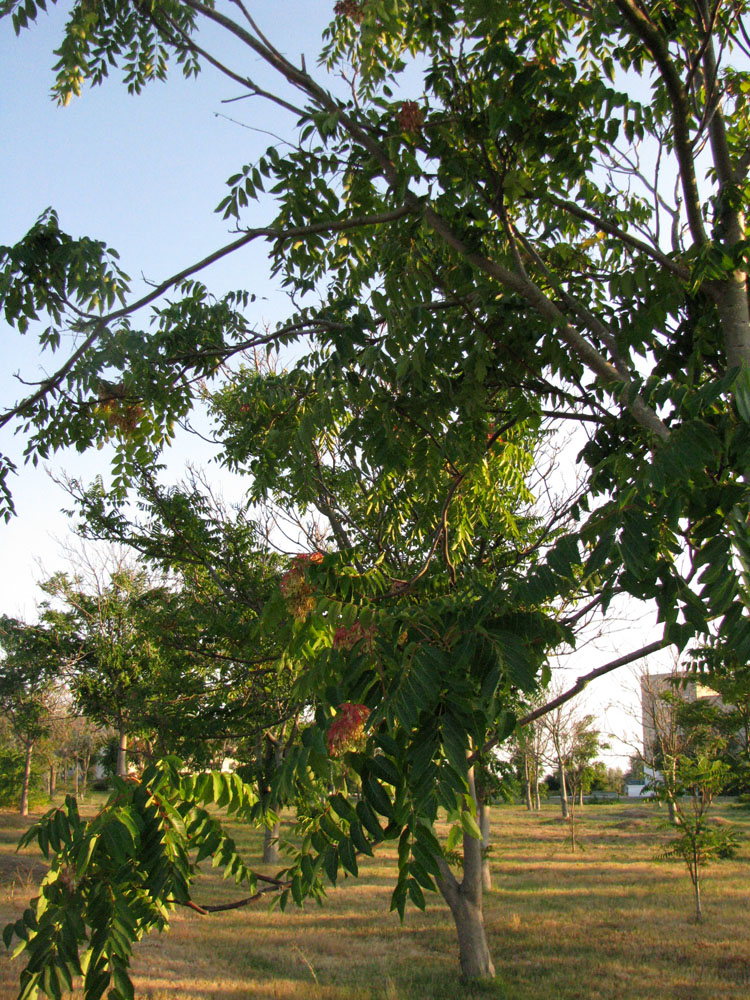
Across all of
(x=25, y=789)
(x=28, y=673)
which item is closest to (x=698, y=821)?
(x=28, y=673)

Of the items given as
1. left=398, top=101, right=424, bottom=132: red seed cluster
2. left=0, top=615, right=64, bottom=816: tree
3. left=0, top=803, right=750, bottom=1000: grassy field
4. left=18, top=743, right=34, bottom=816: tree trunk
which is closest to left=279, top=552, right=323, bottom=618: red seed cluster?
left=398, top=101, right=424, bottom=132: red seed cluster

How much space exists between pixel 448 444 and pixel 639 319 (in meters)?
1.07

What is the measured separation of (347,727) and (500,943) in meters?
11.1

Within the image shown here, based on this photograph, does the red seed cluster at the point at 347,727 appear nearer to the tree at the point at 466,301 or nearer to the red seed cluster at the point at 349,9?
the tree at the point at 466,301

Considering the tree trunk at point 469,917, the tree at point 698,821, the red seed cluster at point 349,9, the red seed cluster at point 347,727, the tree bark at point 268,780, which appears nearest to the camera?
the red seed cluster at point 347,727

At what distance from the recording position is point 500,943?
1135 cm

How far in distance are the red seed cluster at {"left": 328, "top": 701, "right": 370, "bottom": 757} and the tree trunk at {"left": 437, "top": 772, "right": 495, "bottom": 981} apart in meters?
7.84

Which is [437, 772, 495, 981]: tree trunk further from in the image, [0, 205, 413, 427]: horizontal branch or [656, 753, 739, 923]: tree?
[0, 205, 413, 427]: horizontal branch

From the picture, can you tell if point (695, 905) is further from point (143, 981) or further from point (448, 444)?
point (448, 444)

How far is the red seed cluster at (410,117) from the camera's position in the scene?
3.39m

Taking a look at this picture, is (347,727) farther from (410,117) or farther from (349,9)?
(349,9)

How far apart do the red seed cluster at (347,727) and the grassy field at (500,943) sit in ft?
15.0

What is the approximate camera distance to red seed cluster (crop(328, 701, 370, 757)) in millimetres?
2195

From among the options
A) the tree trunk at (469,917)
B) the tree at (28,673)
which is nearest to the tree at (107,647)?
the tree at (28,673)
